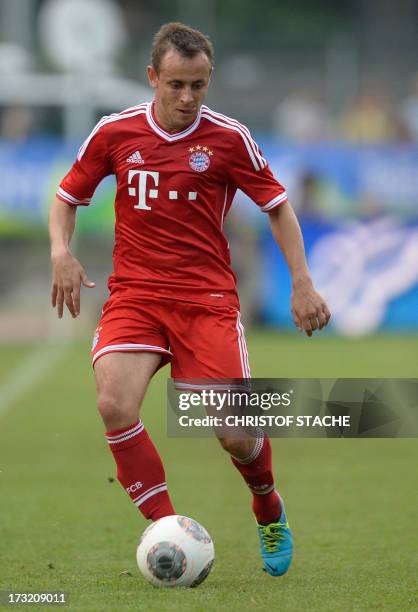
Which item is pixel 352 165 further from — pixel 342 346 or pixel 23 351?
pixel 23 351

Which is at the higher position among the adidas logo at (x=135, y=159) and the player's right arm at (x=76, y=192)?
the adidas logo at (x=135, y=159)

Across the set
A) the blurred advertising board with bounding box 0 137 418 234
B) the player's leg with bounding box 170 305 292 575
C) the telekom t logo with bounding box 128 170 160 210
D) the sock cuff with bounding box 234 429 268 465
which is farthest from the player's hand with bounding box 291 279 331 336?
the blurred advertising board with bounding box 0 137 418 234

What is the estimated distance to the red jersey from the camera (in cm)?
625

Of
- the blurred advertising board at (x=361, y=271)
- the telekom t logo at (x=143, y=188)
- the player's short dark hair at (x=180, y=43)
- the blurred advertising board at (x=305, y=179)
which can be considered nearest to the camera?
the player's short dark hair at (x=180, y=43)

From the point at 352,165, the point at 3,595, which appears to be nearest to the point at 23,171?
the point at 352,165

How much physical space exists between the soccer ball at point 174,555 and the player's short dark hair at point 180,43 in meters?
2.03

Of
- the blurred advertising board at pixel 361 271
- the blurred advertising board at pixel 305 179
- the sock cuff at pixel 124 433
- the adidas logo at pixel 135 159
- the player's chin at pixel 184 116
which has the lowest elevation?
the blurred advertising board at pixel 361 271

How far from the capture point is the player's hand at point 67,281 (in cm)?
606

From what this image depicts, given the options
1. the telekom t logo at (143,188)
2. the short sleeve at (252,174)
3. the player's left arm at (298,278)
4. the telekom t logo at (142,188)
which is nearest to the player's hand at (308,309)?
the player's left arm at (298,278)

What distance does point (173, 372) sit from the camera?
6.24 meters

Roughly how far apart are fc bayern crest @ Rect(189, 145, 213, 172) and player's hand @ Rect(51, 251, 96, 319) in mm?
696

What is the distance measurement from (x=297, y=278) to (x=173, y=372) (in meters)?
0.70

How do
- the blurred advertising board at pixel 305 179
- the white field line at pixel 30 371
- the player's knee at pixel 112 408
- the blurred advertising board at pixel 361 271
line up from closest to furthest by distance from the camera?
1. the player's knee at pixel 112 408
2. the white field line at pixel 30 371
3. the blurred advertising board at pixel 361 271
4. the blurred advertising board at pixel 305 179

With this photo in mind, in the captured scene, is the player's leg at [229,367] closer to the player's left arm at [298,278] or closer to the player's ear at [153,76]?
the player's left arm at [298,278]
